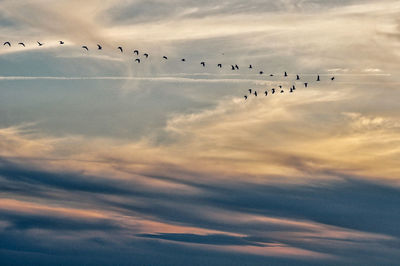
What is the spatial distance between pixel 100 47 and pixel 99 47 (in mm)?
996

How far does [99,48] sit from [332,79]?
360ft

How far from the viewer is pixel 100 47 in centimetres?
10675

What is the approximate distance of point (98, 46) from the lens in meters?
106

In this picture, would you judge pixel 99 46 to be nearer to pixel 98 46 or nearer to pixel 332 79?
pixel 98 46

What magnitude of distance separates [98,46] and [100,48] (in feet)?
4.02

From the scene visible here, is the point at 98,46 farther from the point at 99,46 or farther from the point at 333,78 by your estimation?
the point at 333,78

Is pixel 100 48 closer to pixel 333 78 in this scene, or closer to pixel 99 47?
pixel 99 47

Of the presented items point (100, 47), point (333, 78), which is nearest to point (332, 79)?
point (333, 78)

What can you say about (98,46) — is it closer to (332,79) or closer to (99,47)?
(99,47)

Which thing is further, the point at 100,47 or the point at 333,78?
the point at 333,78

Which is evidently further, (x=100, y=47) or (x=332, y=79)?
(x=332, y=79)

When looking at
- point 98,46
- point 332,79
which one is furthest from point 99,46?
point 332,79

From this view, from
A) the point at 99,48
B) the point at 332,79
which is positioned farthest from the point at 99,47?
the point at 332,79

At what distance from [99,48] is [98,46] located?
1.10 m
